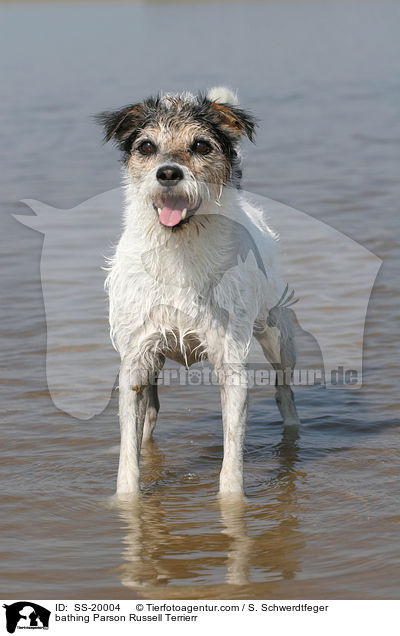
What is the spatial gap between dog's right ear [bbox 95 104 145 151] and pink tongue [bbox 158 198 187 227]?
0.50 meters

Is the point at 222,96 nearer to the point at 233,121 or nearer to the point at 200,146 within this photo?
the point at 233,121

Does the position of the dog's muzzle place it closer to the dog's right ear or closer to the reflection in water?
the dog's right ear

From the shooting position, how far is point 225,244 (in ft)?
19.4

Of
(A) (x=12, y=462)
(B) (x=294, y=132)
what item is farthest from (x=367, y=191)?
(A) (x=12, y=462)

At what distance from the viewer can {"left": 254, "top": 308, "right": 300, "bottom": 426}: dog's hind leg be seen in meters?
7.29

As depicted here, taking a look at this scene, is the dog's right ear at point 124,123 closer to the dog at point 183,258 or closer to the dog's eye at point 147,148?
the dog at point 183,258

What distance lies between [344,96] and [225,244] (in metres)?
17.0

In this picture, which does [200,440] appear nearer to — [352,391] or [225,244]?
[352,391]

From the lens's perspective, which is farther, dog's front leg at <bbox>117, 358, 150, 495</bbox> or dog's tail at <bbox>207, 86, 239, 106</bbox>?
dog's tail at <bbox>207, 86, 239, 106</bbox>
